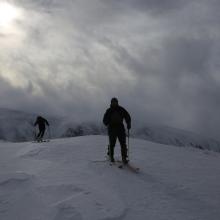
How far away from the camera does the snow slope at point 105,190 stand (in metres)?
10.7

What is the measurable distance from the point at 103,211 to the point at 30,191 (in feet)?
8.62

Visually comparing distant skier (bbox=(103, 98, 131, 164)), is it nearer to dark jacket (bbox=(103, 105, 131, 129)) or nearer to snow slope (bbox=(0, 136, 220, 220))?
dark jacket (bbox=(103, 105, 131, 129))

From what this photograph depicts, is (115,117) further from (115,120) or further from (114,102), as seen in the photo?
(114,102)

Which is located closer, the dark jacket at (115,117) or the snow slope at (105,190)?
the snow slope at (105,190)

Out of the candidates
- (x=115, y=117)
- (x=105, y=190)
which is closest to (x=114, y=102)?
(x=115, y=117)

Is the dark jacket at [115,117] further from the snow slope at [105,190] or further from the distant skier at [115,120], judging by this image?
the snow slope at [105,190]

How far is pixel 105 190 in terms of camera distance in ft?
41.1

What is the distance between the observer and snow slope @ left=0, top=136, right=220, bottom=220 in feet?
35.1

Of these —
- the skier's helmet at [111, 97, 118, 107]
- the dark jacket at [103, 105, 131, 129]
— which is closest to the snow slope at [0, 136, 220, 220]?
the dark jacket at [103, 105, 131, 129]

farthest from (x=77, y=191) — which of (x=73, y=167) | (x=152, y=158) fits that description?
(x=152, y=158)

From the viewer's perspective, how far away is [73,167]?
15961 mm

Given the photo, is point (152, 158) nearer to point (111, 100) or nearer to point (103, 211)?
point (111, 100)

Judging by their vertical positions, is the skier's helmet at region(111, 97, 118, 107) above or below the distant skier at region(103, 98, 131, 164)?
above

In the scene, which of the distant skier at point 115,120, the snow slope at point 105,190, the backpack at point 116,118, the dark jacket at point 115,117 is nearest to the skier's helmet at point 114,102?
the distant skier at point 115,120
